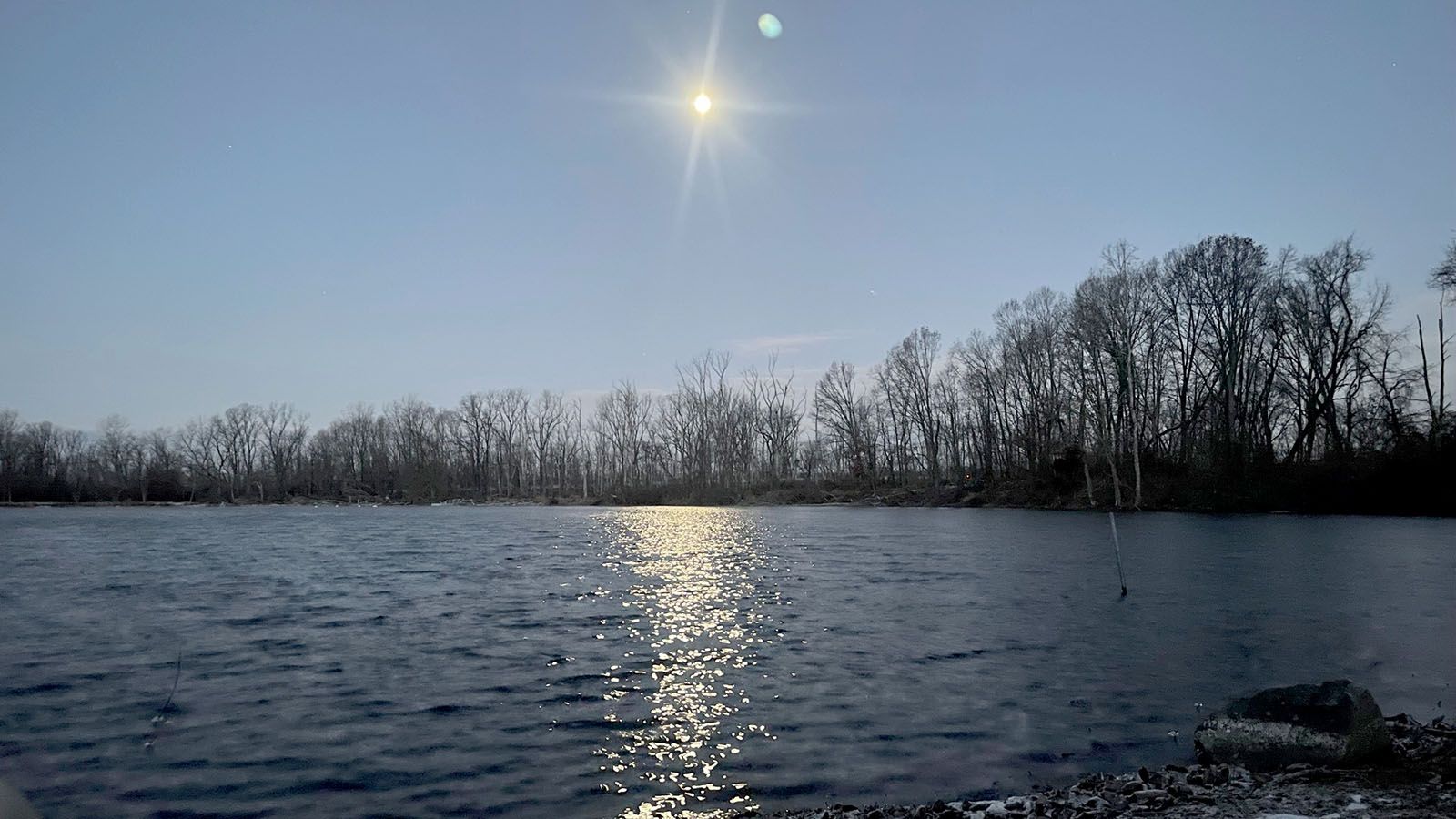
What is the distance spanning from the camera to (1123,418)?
217 ft

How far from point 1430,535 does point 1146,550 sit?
1304 centimetres

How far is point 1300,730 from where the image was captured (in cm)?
768

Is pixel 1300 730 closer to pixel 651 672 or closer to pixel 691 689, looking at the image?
pixel 691 689

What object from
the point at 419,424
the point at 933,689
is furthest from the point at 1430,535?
the point at 419,424

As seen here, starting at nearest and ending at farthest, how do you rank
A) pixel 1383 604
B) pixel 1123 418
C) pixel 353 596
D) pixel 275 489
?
pixel 1383 604
pixel 353 596
pixel 1123 418
pixel 275 489

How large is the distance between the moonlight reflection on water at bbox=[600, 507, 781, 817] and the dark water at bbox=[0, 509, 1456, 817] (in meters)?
0.05

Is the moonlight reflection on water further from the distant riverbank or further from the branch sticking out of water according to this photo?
the distant riverbank

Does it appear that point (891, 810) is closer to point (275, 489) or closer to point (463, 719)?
point (463, 719)

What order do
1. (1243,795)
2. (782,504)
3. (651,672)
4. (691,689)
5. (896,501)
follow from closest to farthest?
(1243,795) → (691,689) → (651,672) → (896,501) → (782,504)

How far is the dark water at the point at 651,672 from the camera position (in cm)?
798

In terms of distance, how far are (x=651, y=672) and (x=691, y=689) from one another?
1082 millimetres

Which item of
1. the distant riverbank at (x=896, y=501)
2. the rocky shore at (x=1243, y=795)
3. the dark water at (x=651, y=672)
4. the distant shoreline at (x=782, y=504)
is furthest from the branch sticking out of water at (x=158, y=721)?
the distant shoreline at (x=782, y=504)

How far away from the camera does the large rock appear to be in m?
7.46

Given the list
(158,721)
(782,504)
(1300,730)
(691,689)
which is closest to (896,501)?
(782,504)
